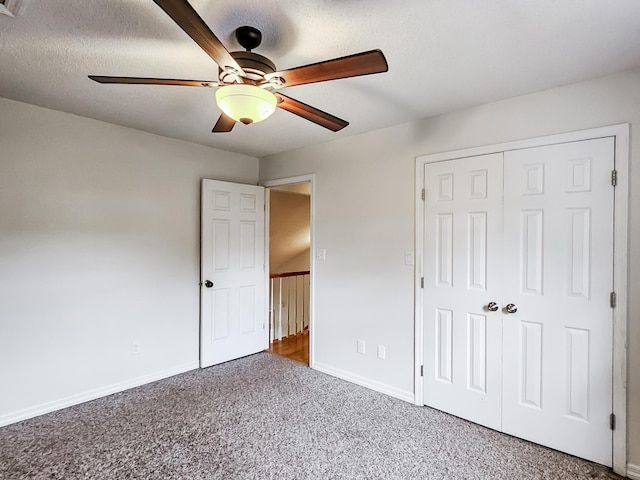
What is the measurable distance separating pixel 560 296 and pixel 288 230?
4.17m

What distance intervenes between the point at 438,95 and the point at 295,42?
114 centimetres

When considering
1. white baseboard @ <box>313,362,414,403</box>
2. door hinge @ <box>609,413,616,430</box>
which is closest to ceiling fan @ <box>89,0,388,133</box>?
door hinge @ <box>609,413,616,430</box>

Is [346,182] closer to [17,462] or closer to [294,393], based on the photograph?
[294,393]

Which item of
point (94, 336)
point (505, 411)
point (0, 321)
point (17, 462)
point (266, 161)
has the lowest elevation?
point (17, 462)

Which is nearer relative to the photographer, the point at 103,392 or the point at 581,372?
the point at 581,372

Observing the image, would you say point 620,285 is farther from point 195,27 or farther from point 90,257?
point 90,257

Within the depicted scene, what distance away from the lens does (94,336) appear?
286cm

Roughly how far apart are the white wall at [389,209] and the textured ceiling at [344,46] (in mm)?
144

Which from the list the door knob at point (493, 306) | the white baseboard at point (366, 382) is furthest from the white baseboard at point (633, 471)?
the white baseboard at point (366, 382)

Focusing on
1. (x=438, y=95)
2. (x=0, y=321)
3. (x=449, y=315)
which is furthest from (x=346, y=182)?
(x=0, y=321)

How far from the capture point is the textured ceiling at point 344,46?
1.47 m

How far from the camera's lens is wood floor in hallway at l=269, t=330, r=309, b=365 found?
13.0ft

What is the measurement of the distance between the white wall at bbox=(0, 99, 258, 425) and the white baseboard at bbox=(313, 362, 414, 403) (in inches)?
53.8

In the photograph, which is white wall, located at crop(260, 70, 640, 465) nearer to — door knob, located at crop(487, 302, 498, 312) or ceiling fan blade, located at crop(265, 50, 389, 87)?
door knob, located at crop(487, 302, 498, 312)
